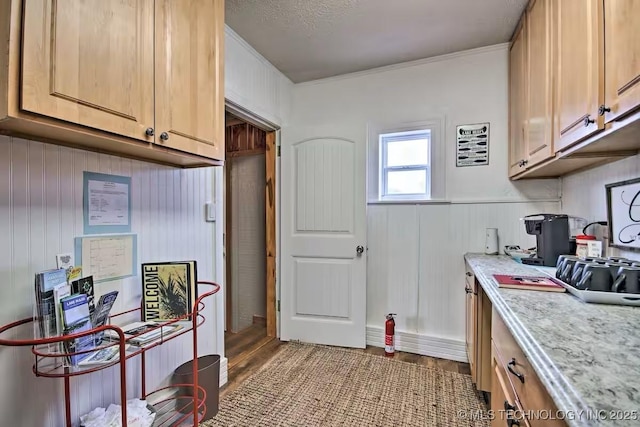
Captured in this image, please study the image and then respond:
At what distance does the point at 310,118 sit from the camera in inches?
120

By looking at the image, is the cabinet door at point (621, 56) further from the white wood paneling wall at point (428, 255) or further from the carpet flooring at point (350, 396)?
the carpet flooring at point (350, 396)

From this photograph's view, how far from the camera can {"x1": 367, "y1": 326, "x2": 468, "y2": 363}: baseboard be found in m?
2.53

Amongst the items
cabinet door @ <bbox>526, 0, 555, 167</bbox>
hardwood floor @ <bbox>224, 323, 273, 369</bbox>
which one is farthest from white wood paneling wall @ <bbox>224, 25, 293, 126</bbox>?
hardwood floor @ <bbox>224, 323, 273, 369</bbox>

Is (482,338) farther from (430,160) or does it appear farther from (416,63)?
(416,63)

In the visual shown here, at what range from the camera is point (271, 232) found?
9.87 ft

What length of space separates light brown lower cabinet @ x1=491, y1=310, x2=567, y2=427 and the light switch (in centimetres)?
173

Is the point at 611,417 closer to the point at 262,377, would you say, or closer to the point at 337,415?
the point at 337,415

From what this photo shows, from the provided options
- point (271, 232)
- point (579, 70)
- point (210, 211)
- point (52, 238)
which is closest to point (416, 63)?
point (579, 70)

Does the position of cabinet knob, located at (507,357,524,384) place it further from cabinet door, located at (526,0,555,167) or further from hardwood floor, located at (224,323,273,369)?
hardwood floor, located at (224,323,273,369)

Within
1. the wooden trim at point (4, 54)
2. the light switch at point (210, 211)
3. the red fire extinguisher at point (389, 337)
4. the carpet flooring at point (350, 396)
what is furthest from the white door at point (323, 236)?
the wooden trim at point (4, 54)

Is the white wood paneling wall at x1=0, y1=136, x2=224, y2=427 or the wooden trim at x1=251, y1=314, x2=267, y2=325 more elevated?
the white wood paneling wall at x1=0, y1=136, x2=224, y2=427

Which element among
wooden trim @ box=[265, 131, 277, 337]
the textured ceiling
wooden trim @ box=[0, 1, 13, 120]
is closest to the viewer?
wooden trim @ box=[0, 1, 13, 120]

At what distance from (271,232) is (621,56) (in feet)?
8.42

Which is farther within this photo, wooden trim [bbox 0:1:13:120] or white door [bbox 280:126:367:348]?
white door [bbox 280:126:367:348]
